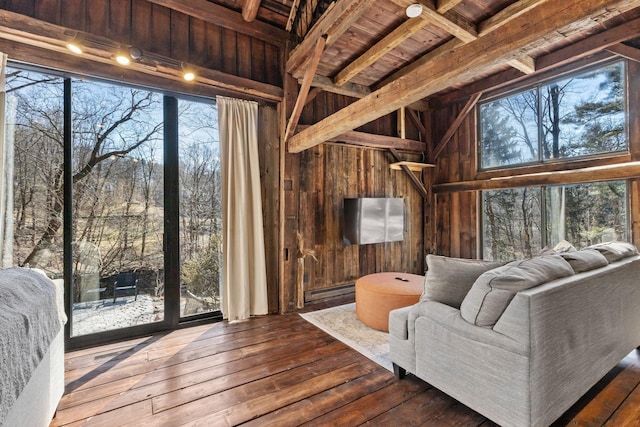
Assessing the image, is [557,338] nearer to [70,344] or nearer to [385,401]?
[385,401]

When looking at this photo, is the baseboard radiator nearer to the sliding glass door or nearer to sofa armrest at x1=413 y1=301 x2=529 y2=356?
the sliding glass door

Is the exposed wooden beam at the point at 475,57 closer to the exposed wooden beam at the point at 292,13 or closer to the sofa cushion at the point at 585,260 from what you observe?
the sofa cushion at the point at 585,260

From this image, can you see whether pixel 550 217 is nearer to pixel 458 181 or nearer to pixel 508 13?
pixel 458 181

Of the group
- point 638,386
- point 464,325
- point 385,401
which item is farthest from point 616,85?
point 385,401

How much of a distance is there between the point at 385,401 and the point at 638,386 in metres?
1.82

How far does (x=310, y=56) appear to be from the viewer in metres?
3.26

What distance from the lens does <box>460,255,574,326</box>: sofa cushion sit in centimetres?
160

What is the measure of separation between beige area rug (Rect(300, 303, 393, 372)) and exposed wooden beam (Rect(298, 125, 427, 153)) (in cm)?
236

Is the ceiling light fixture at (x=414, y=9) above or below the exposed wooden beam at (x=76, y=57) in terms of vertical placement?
above

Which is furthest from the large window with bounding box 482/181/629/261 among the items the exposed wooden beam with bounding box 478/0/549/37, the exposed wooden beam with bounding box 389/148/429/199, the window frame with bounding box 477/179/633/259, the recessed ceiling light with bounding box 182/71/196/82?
the recessed ceiling light with bounding box 182/71/196/82

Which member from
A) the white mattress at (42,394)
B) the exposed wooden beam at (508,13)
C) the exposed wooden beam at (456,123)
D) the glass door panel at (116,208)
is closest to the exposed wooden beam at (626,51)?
the exposed wooden beam at (508,13)

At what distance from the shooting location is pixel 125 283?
2.93 metres

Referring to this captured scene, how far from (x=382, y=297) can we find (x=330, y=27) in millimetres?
2782

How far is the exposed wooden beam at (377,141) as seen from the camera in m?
4.25
